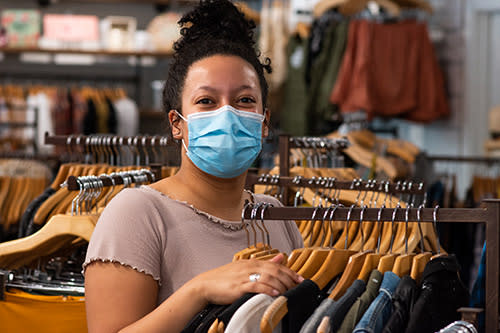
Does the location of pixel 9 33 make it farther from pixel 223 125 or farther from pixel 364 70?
pixel 223 125

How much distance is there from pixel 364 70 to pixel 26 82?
3236 millimetres

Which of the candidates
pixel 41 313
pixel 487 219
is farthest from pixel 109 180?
pixel 487 219

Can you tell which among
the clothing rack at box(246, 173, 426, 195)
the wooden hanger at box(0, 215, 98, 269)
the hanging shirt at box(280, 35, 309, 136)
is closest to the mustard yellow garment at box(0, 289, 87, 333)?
the wooden hanger at box(0, 215, 98, 269)

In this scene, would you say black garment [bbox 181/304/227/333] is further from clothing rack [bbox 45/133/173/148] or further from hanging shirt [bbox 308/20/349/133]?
hanging shirt [bbox 308/20/349/133]

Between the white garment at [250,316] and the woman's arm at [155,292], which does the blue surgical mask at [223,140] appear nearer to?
the woman's arm at [155,292]

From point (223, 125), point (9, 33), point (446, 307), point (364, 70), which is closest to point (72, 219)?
point (223, 125)

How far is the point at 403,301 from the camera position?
1167 millimetres

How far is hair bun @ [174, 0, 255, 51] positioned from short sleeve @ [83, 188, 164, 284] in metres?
0.38

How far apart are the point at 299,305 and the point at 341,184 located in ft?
2.77

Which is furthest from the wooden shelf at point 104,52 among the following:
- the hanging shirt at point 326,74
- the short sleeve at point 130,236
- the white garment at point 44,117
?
the short sleeve at point 130,236

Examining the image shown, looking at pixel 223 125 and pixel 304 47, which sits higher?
pixel 304 47

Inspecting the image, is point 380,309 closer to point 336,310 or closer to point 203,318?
point 336,310

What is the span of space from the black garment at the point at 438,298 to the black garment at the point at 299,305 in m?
0.16

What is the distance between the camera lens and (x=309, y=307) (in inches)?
45.2
